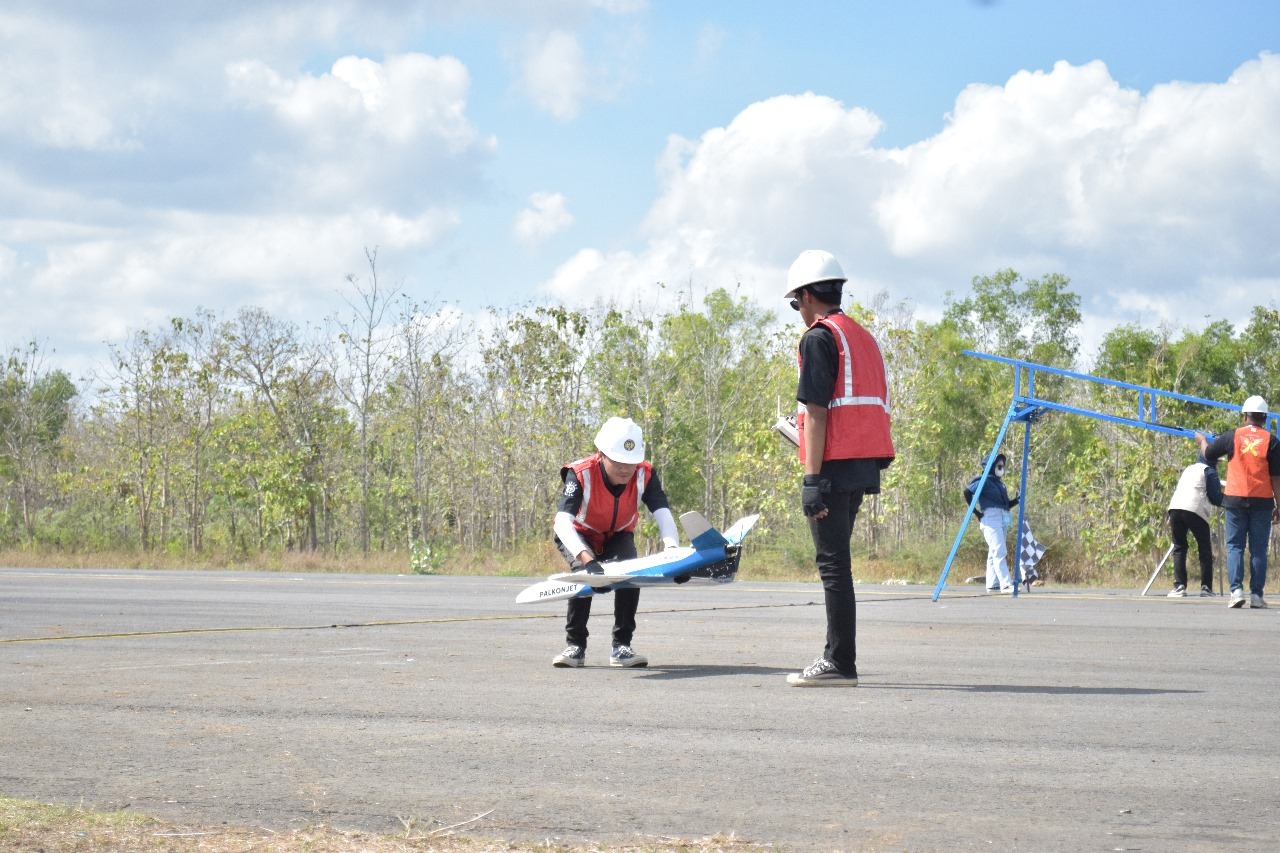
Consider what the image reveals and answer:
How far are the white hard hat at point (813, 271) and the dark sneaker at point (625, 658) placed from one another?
8.63ft

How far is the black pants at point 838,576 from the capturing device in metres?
7.84

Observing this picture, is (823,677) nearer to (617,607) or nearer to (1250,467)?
(617,607)

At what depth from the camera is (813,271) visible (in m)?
8.04

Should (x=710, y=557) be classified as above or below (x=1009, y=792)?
above

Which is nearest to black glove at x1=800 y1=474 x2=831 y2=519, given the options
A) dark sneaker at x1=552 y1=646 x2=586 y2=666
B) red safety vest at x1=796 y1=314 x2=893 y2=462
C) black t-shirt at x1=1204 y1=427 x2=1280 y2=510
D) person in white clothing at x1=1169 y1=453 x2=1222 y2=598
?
red safety vest at x1=796 y1=314 x2=893 y2=462

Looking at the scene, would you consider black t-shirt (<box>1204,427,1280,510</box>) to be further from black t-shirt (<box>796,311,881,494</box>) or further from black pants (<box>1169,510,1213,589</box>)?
black t-shirt (<box>796,311,881,494</box>)

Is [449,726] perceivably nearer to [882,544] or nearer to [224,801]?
[224,801]

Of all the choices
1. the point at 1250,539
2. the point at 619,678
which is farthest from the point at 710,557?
the point at 1250,539

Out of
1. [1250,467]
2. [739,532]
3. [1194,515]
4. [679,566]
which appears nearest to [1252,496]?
[1250,467]

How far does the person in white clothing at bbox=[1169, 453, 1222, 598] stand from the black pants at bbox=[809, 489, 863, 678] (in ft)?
37.7

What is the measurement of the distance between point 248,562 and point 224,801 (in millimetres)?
26413

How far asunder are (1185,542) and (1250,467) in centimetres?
313

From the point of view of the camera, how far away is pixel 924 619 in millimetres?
13562

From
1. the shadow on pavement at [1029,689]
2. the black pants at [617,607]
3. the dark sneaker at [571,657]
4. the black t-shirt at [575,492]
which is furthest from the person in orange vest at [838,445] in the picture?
the dark sneaker at [571,657]
